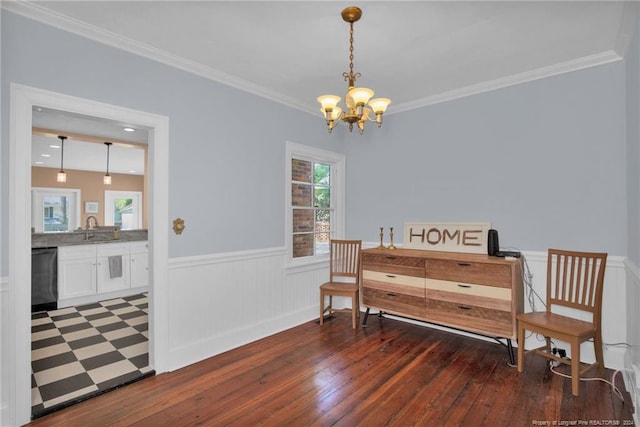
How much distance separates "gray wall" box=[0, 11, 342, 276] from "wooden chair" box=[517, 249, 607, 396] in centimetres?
259

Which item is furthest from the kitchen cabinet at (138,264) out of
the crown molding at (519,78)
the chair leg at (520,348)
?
the chair leg at (520,348)

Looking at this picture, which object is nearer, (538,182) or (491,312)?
(491,312)

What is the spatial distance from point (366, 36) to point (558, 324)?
2677mm

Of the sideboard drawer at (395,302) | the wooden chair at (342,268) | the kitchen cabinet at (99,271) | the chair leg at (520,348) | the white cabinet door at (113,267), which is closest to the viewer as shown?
the chair leg at (520,348)

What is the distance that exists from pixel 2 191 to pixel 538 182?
4.25 m

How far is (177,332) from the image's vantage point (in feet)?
9.29

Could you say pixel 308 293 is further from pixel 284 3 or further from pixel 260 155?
pixel 284 3

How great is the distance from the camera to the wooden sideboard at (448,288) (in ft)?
9.35

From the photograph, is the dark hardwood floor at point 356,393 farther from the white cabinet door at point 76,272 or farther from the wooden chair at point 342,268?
the white cabinet door at point 76,272

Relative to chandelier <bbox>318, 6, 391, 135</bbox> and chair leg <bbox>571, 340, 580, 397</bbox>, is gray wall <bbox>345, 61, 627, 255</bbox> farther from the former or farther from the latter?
chandelier <bbox>318, 6, 391, 135</bbox>

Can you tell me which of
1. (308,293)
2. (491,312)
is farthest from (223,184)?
(491,312)

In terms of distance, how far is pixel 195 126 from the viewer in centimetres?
294

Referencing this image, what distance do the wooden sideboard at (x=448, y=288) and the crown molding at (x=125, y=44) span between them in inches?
91.7

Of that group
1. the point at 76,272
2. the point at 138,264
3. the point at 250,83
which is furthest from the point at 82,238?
the point at 250,83
